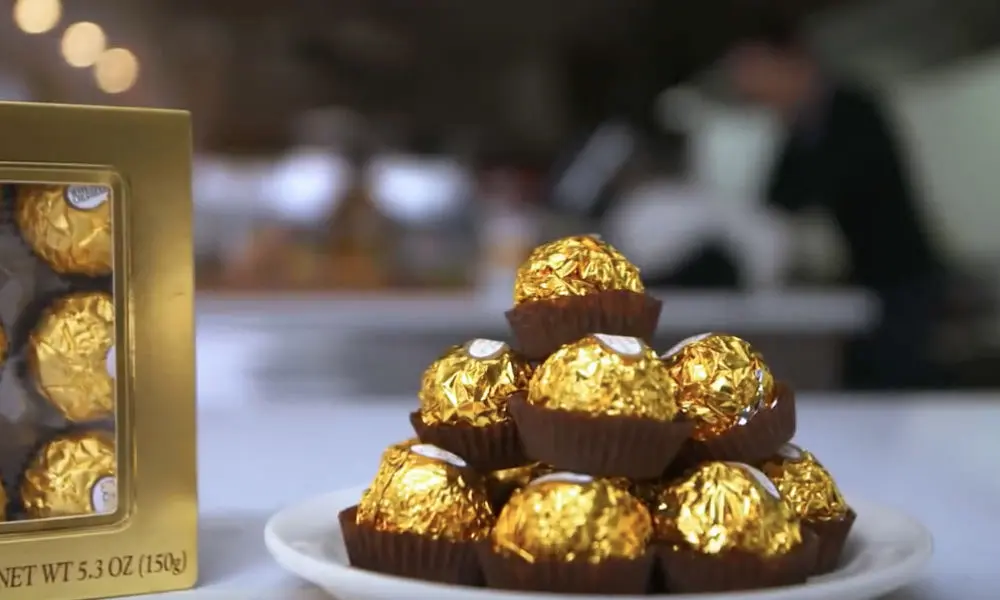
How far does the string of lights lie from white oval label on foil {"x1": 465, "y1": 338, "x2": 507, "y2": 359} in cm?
268

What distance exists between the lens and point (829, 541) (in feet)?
2.19

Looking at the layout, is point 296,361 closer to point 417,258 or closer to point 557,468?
point 417,258

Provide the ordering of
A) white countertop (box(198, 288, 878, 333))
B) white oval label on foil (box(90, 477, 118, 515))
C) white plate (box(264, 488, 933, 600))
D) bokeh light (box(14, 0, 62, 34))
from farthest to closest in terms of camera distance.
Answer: bokeh light (box(14, 0, 62, 34)) → white countertop (box(198, 288, 878, 333)) → white oval label on foil (box(90, 477, 118, 515)) → white plate (box(264, 488, 933, 600))

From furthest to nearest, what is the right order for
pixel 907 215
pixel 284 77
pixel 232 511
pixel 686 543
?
pixel 284 77
pixel 907 215
pixel 232 511
pixel 686 543

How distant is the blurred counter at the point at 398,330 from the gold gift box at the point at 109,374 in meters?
2.09

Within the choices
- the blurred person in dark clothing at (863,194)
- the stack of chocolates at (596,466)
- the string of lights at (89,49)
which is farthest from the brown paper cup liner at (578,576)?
the string of lights at (89,49)

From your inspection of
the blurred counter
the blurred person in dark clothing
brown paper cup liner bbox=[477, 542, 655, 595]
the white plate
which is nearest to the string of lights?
the blurred counter

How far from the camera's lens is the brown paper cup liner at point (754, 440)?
0.66m

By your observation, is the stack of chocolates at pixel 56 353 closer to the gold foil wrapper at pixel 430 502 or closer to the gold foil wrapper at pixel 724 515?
the gold foil wrapper at pixel 430 502

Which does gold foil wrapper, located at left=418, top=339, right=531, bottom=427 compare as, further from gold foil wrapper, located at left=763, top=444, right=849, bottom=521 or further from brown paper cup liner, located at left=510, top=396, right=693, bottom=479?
gold foil wrapper, located at left=763, top=444, right=849, bottom=521

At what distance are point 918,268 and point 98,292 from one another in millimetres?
2664

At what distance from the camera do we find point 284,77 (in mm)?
3270

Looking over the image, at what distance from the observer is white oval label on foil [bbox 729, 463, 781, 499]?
2.08 ft

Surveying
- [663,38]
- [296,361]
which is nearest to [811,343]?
[663,38]
